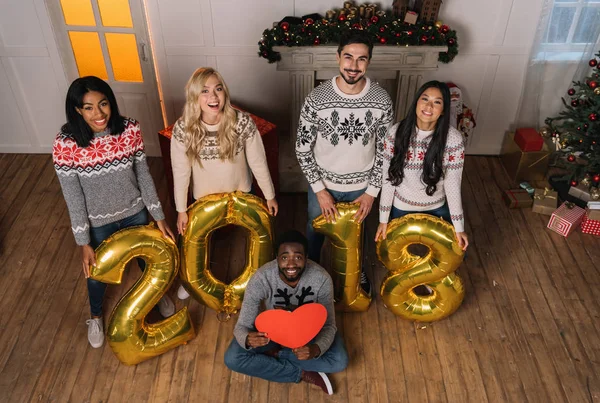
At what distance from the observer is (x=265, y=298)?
8.29 ft

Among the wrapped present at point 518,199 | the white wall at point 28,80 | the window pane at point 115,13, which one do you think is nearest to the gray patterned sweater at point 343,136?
the wrapped present at point 518,199

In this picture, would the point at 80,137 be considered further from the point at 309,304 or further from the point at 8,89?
the point at 8,89

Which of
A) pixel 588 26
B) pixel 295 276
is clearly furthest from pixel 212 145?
pixel 588 26

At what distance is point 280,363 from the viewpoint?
2529 millimetres

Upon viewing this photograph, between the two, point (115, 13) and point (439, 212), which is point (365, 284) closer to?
point (439, 212)

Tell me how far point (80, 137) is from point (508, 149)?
10.0ft

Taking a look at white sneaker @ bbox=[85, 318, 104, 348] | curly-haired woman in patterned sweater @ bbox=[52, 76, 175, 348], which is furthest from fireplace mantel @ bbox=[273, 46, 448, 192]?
white sneaker @ bbox=[85, 318, 104, 348]

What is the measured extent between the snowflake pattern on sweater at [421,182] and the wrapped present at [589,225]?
135cm

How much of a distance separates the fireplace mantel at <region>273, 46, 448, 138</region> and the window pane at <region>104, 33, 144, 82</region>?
107cm

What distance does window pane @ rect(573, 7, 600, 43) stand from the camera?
3498 mm

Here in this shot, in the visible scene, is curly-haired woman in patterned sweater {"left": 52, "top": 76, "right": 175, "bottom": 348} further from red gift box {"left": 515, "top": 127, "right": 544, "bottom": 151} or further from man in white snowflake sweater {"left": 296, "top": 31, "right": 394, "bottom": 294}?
red gift box {"left": 515, "top": 127, "right": 544, "bottom": 151}

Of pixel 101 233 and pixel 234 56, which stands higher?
pixel 234 56

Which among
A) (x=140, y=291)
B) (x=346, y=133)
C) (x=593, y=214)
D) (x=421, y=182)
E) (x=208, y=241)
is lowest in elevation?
(x=593, y=214)

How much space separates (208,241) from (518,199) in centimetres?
217
